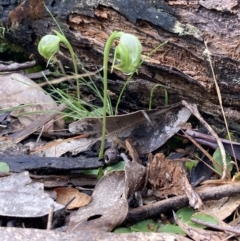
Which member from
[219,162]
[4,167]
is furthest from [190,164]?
[4,167]

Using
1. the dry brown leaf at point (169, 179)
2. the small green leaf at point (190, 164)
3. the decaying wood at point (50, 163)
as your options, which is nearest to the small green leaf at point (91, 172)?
the decaying wood at point (50, 163)

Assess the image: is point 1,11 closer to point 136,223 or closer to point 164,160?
point 164,160

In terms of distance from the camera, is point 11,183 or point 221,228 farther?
point 11,183

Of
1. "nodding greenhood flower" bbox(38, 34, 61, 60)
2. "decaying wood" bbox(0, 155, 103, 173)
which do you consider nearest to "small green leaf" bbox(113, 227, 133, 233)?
"decaying wood" bbox(0, 155, 103, 173)

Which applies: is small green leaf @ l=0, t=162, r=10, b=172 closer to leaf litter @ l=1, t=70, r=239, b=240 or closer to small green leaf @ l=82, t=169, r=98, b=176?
leaf litter @ l=1, t=70, r=239, b=240

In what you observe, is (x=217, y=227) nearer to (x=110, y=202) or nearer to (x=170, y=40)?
(x=110, y=202)

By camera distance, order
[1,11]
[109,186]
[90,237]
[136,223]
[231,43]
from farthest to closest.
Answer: [1,11], [231,43], [109,186], [136,223], [90,237]

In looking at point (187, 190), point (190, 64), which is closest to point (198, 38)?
point (190, 64)

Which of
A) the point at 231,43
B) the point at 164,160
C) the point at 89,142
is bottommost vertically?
the point at 89,142
